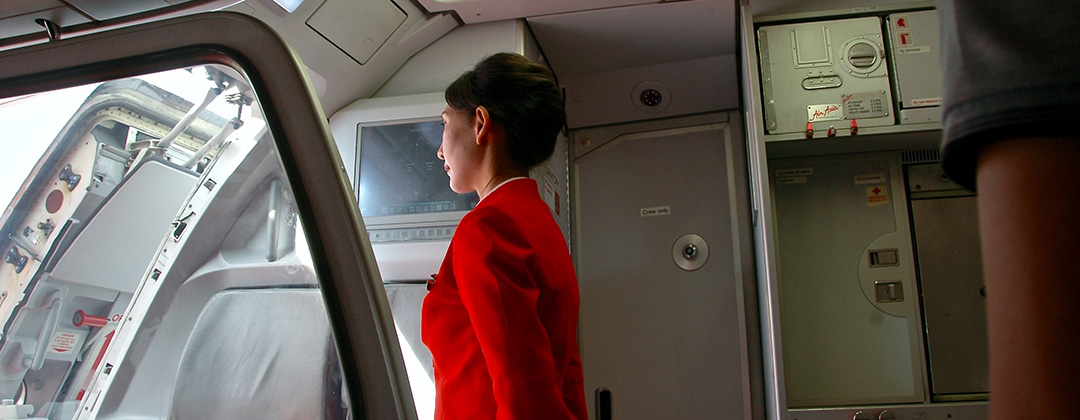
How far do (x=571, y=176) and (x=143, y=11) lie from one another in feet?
9.38

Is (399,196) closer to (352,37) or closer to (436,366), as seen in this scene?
(352,37)

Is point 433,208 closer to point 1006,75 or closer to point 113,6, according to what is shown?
point 113,6

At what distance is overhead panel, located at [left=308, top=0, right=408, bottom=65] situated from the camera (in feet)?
8.68

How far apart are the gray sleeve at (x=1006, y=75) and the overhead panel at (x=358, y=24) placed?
257cm

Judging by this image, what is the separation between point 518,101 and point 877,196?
6.60ft

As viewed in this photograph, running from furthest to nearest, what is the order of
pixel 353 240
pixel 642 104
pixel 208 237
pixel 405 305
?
pixel 642 104, pixel 405 305, pixel 208 237, pixel 353 240

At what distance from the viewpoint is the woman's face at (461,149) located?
5.98ft

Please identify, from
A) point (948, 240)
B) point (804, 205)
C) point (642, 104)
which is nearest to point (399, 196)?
point (642, 104)

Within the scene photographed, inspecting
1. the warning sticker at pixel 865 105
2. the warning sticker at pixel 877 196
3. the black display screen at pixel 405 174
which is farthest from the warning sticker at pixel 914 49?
the black display screen at pixel 405 174

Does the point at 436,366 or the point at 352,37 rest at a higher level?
the point at 352,37

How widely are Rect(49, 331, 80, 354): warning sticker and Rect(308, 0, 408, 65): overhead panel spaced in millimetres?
1702

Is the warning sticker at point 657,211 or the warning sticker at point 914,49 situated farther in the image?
the warning sticker at point 657,211

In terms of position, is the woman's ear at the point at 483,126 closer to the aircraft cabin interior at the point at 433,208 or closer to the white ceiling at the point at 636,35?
the aircraft cabin interior at the point at 433,208

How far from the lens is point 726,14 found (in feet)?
10.1
